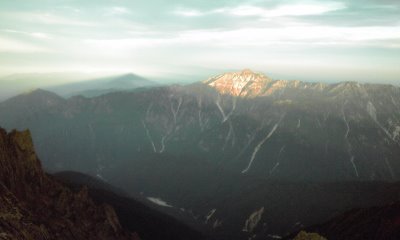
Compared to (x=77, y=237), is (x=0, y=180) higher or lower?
higher

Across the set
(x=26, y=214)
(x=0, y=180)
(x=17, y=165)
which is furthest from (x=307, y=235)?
(x=17, y=165)

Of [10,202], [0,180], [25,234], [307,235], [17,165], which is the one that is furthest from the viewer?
[17,165]

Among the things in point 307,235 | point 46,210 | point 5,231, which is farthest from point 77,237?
point 307,235

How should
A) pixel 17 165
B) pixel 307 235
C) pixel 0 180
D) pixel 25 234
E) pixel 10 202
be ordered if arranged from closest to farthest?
1. pixel 307 235
2. pixel 25 234
3. pixel 10 202
4. pixel 0 180
5. pixel 17 165

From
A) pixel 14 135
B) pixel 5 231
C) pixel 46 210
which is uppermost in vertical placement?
pixel 14 135

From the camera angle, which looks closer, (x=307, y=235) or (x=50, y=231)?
(x=307, y=235)

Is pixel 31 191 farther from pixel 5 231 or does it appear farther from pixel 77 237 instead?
pixel 5 231

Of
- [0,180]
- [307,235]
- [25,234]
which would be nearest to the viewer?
[307,235]

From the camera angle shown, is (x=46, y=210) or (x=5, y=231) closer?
(x=5, y=231)

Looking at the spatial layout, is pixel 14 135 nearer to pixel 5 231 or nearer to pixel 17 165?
pixel 17 165
